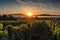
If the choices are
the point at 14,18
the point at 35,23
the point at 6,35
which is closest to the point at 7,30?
the point at 6,35

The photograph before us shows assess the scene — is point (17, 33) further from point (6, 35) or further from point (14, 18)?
point (14, 18)

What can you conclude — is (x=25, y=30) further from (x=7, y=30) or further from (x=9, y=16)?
(x=9, y=16)

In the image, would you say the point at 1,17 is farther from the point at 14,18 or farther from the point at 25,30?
the point at 25,30

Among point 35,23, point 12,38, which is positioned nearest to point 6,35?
point 12,38

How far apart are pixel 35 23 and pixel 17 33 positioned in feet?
1.98

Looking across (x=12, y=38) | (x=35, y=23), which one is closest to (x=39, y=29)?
(x=35, y=23)

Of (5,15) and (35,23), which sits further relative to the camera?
(5,15)

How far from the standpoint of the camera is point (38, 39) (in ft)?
23.7

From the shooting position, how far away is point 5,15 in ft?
34.2

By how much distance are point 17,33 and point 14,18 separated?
2.87 metres

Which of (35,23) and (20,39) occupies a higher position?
(35,23)

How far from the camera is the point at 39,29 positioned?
23.8ft

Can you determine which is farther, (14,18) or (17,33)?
(14,18)

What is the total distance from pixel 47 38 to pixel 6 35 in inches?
46.7
